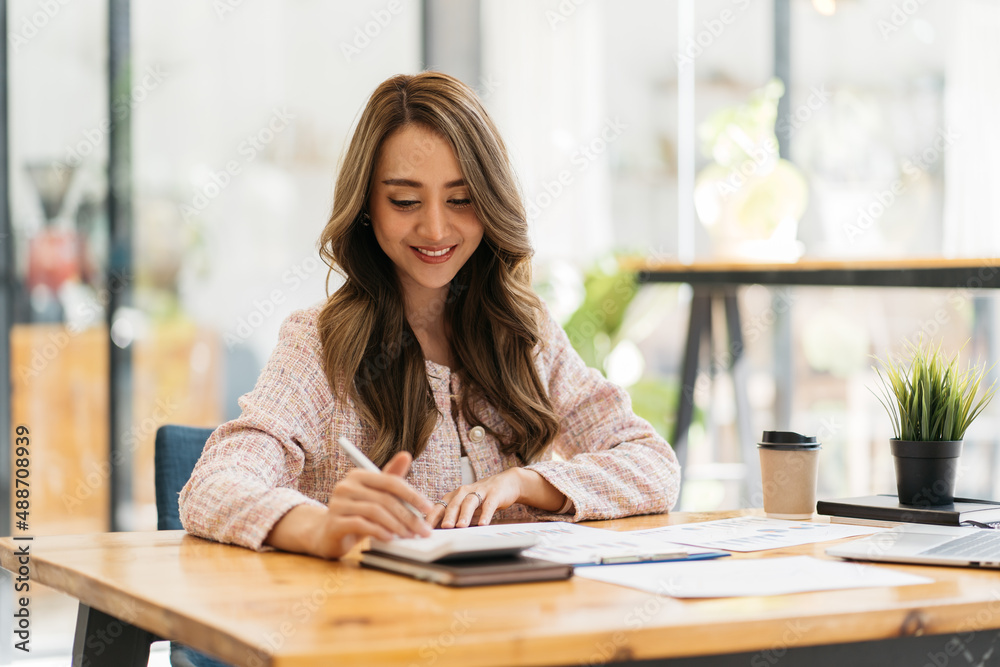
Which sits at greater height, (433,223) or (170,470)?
(433,223)

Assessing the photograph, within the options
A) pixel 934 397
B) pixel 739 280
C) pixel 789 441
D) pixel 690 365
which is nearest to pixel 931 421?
pixel 934 397

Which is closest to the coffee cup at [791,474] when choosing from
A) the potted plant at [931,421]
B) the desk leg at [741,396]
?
the potted plant at [931,421]

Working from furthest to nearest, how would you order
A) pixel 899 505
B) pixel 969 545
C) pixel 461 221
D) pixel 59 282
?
pixel 59 282
pixel 461 221
pixel 899 505
pixel 969 545

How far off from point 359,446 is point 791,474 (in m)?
0.66

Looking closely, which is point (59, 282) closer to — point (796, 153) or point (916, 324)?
point (796, 153)

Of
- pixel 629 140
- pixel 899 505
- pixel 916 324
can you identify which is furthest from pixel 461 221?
pixel 629 140

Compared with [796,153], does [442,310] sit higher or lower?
lower

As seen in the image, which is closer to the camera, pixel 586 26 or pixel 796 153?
pixel 796 153

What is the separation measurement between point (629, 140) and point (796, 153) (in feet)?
2.54

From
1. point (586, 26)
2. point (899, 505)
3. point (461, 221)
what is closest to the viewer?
point (899, 505)

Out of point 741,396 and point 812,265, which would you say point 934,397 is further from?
point 741,396

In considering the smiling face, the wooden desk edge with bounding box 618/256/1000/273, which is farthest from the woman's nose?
the wooden desk edge with bounding box 618/256/1000/273

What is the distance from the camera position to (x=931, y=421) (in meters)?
1.62

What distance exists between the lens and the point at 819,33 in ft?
15.2
